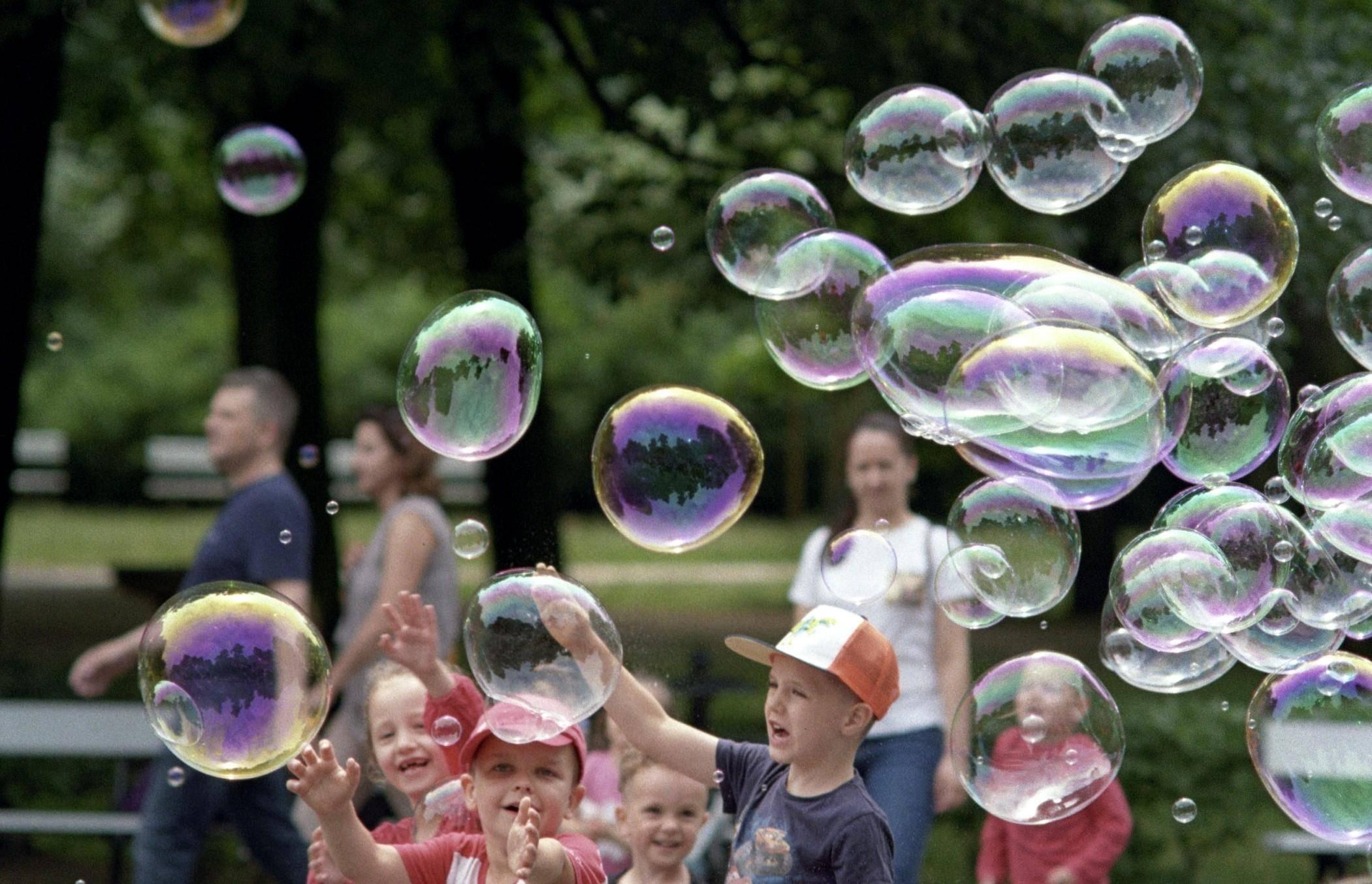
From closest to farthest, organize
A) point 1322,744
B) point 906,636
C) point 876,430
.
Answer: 1. point 1322,744
2. point 906,636
3. point 876,430

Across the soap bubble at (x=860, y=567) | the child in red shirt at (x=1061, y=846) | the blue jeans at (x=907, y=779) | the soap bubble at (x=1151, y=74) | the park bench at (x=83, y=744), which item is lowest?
the park bench at (x=83, y=744)

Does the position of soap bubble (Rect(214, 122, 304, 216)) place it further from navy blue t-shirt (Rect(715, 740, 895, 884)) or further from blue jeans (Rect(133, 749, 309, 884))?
navy blue t-shirt (Rect(715, 740, 895, 884))

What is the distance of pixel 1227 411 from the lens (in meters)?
4.77

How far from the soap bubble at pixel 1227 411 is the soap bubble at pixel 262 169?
3870 mm

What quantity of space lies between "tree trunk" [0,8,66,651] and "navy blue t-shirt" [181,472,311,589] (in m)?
3.36

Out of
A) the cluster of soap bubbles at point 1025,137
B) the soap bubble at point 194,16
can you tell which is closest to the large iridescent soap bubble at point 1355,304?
the cluster of soap bubbles at point 1025,137

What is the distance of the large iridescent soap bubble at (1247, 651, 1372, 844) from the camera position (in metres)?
4.30

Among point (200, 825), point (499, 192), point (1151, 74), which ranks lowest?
point (200, 825)

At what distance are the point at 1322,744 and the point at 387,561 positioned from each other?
2746 mm

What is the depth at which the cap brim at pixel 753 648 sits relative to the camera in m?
3.76

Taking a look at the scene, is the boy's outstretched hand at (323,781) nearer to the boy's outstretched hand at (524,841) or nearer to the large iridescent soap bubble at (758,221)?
the boy's outstretched hand at (524,841)

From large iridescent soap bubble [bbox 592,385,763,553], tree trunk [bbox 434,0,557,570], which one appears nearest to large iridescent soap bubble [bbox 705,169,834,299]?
large iridescent soap bubble [bbox 592,385,763,553]

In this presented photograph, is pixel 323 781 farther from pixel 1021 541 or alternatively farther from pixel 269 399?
pixel 269 399

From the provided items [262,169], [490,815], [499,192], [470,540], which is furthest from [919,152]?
[499,192]
